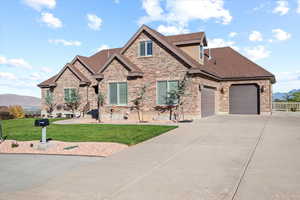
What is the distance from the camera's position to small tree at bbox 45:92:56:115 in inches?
971

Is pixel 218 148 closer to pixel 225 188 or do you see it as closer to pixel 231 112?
pixel 225 188

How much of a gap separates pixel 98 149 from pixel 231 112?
18351 millimetres

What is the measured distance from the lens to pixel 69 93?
24.3 meters

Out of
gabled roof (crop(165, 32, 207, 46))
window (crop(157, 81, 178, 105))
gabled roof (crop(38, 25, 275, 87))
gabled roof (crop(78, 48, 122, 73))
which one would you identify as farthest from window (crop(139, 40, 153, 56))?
gabled roof (crop(78, 48, 122, 73))

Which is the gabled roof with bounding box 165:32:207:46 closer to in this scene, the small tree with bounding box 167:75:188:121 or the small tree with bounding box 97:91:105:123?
the small tree with bounding box 167:75:188:121

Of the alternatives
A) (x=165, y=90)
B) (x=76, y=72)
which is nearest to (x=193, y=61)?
(x=165, y=90)

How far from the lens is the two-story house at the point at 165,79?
1769 centimetres

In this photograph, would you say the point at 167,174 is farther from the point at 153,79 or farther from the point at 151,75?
the point at 151,75

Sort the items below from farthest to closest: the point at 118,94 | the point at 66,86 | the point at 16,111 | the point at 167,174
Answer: the point at 16,111
the point at 66,86
the point at 118,94
the point at 167,174

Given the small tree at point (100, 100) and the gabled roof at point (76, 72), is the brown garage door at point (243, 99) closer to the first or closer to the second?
the small tree at point (100, 100)

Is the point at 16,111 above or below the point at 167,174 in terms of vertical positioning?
above

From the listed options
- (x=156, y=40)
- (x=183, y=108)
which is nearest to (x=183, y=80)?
(x=183, y=108)

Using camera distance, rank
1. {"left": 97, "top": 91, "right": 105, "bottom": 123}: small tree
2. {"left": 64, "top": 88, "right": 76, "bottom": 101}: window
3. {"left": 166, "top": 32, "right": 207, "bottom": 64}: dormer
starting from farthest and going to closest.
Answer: {"left": 64, "top": 88, "right": 76, "bottom": 101}: window, {"left": 166, "top": 32, "right": 207, "bottom": 64}: dormer, {"left": 97, "top": 91, "right": 105, "bottom": 123}: small tree

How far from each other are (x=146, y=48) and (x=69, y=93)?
10658 millimetres
